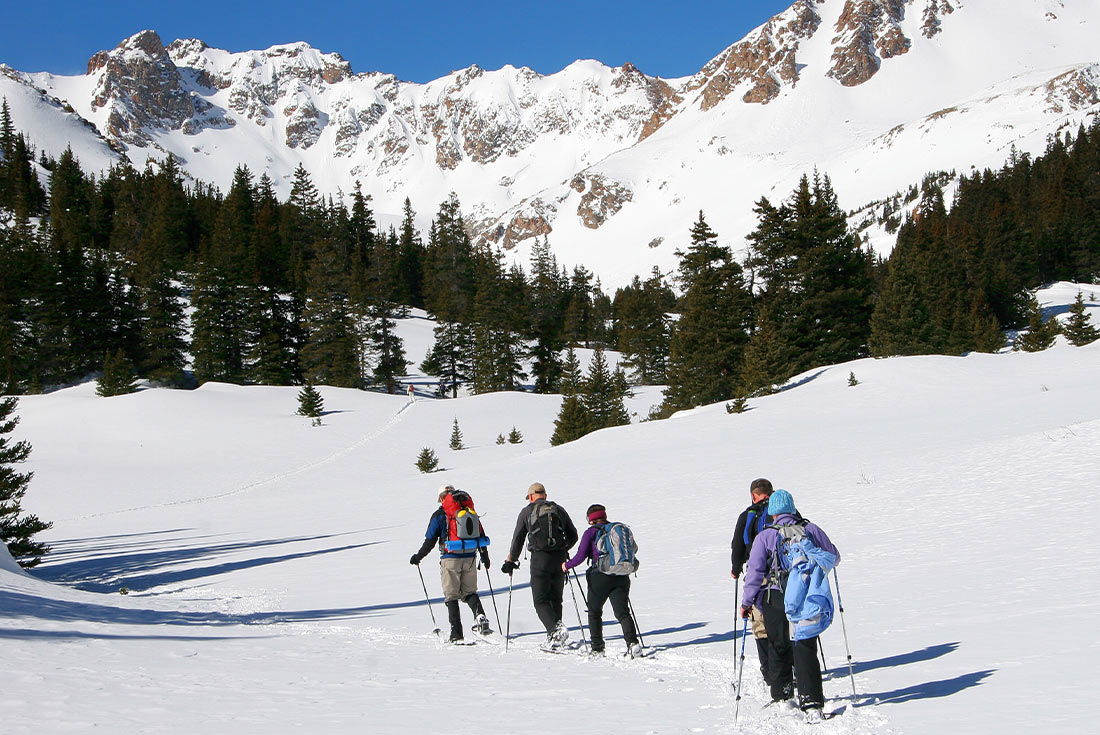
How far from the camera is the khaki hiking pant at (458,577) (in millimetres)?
9609

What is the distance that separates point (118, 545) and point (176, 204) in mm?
76595

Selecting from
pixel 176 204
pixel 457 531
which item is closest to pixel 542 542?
pixel 457 531

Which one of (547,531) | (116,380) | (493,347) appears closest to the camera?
(547,531)

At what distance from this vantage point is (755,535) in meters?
6.86

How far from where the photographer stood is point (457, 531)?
958 centimetres

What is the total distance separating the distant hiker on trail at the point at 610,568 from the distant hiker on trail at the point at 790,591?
6.12 ft

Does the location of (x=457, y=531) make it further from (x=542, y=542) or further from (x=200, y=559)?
(x=200, y=559)

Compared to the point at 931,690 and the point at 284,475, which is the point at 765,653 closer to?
the point at 931,690

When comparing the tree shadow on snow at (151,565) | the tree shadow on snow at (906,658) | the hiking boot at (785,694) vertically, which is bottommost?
the tree shadow on snow at (906,658)

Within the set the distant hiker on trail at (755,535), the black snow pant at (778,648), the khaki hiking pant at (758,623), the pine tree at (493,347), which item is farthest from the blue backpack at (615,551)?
the pine tree at (493,347)

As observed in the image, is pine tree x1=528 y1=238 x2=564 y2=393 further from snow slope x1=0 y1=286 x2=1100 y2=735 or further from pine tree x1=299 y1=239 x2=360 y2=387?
snow slope x1=0 y1=286 x2=1100 y2=735

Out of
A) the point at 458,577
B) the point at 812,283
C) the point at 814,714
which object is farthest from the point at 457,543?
the point at 812,283

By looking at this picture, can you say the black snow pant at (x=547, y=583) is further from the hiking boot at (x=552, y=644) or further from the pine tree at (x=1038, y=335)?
the pine tree at (x=1038, y=335)

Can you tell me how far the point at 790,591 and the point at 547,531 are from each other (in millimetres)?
3318
